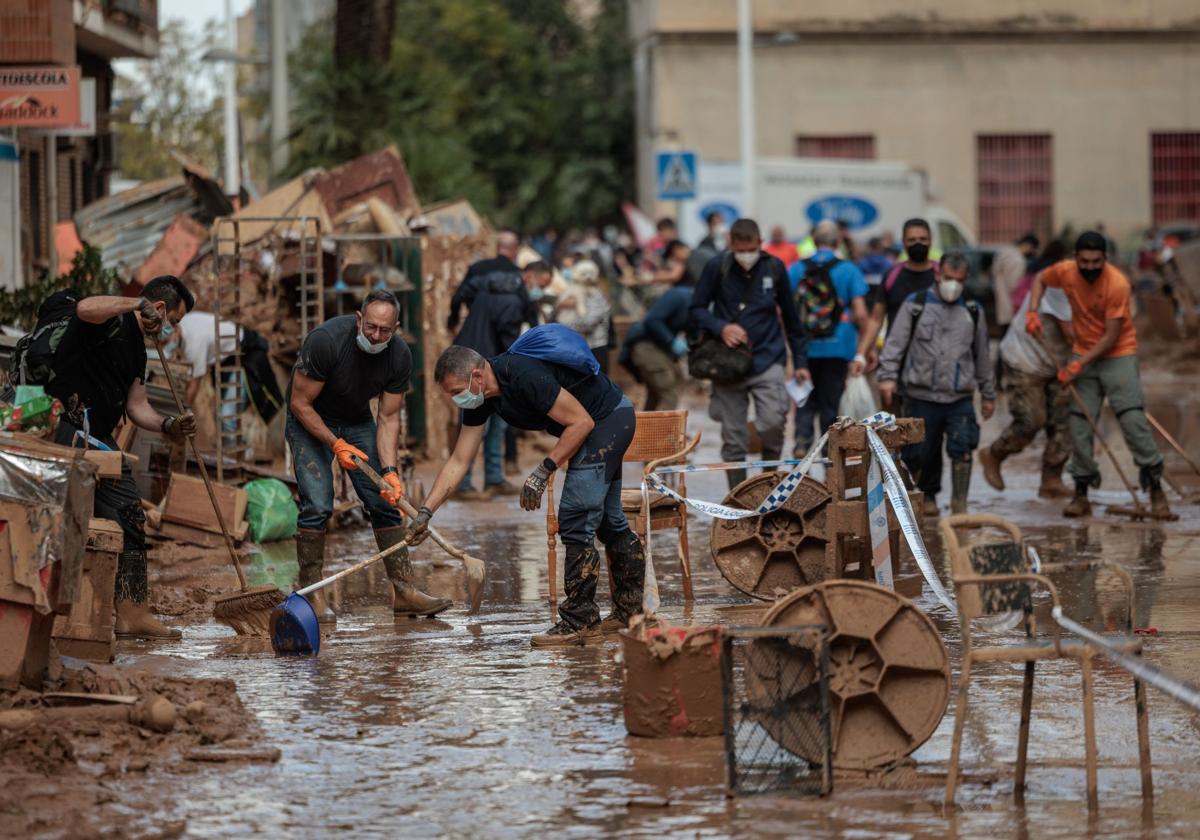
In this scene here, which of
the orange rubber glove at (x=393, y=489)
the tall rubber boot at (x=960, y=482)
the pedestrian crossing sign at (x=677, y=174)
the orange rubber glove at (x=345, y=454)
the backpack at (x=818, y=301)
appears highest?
the pedestrian crossing sign at (x=677, y=174)

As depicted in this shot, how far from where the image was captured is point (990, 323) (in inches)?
1299

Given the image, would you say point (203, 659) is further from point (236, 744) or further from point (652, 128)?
point (652, 128)

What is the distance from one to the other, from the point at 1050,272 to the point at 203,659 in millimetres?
6904

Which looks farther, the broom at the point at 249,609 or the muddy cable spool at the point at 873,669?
the broom at the point at 249,609

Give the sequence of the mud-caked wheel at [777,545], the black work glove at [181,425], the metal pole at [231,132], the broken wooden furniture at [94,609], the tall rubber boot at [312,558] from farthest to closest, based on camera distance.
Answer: the metal pole at [231,132] → the tall rubber boot at [312,558] → the mud-caked wheel at [777,545] → the black work glove at [181,425] → the broken wooden furniture at [94,609]

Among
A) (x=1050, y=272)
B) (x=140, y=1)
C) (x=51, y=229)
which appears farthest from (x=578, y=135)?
(x=1050, y=272)

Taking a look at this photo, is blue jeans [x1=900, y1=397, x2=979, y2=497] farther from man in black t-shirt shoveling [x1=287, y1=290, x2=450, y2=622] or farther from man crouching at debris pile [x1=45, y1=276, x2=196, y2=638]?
man crouching at debris pile [x1=45, y1=276, x2=196, y2=638]

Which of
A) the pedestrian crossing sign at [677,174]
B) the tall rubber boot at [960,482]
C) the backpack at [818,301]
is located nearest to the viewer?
the tall rubber boot at [960,482]

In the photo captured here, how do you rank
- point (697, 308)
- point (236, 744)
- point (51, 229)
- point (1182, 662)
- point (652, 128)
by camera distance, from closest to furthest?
point (236, 744), point (1182, 662), point (697, 308), point (51, 229), point (652, 128)

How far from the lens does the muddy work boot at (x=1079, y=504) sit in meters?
13.6

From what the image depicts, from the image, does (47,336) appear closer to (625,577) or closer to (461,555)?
(461,555)

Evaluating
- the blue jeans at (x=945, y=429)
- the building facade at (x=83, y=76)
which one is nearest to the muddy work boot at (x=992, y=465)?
the blue jeans at (x=945, y=429)

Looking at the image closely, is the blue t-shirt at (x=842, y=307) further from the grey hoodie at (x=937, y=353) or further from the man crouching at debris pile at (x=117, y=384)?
the man crouching at debris pile at (x=117, y=384)

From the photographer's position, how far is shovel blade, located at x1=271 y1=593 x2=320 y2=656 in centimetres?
917
